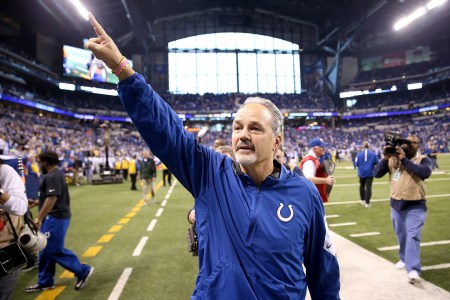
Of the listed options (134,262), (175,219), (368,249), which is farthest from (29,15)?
(368,249)

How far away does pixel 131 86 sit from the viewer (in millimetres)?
1466

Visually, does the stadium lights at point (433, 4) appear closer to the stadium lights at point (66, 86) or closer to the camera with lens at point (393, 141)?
the camera with lens at point (393, 141)

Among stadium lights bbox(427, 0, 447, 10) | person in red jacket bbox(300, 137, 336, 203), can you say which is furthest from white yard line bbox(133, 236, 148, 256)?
stadium lights bbox(427, 0, 447, 10)

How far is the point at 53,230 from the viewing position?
4.52 metres

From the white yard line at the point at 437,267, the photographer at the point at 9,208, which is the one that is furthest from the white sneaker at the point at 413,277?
the photographer at the point at 9,208

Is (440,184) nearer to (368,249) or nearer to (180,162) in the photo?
(368,249)

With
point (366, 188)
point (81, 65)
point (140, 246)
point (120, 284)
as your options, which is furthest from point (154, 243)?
point (81, 65)

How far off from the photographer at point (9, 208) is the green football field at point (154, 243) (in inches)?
61.1

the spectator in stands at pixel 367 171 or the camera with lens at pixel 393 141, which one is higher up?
the camera with lens at pixel 393 141

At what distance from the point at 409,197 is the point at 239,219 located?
410 cm

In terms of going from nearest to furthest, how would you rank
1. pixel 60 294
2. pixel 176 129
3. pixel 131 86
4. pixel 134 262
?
pixel 131 86 → pixel 176 129 → pixel 60 294 → pixel 134 262

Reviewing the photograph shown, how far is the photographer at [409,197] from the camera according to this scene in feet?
14.1

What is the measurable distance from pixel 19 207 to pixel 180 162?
240 cm

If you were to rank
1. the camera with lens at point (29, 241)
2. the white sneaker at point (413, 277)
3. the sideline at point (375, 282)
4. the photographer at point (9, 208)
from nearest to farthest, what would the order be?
the photographer at point (9, 208) < the camera with lens at point (29, 241) < the sideline at point (375, 282) < the white sneaker at point (413, 277)
